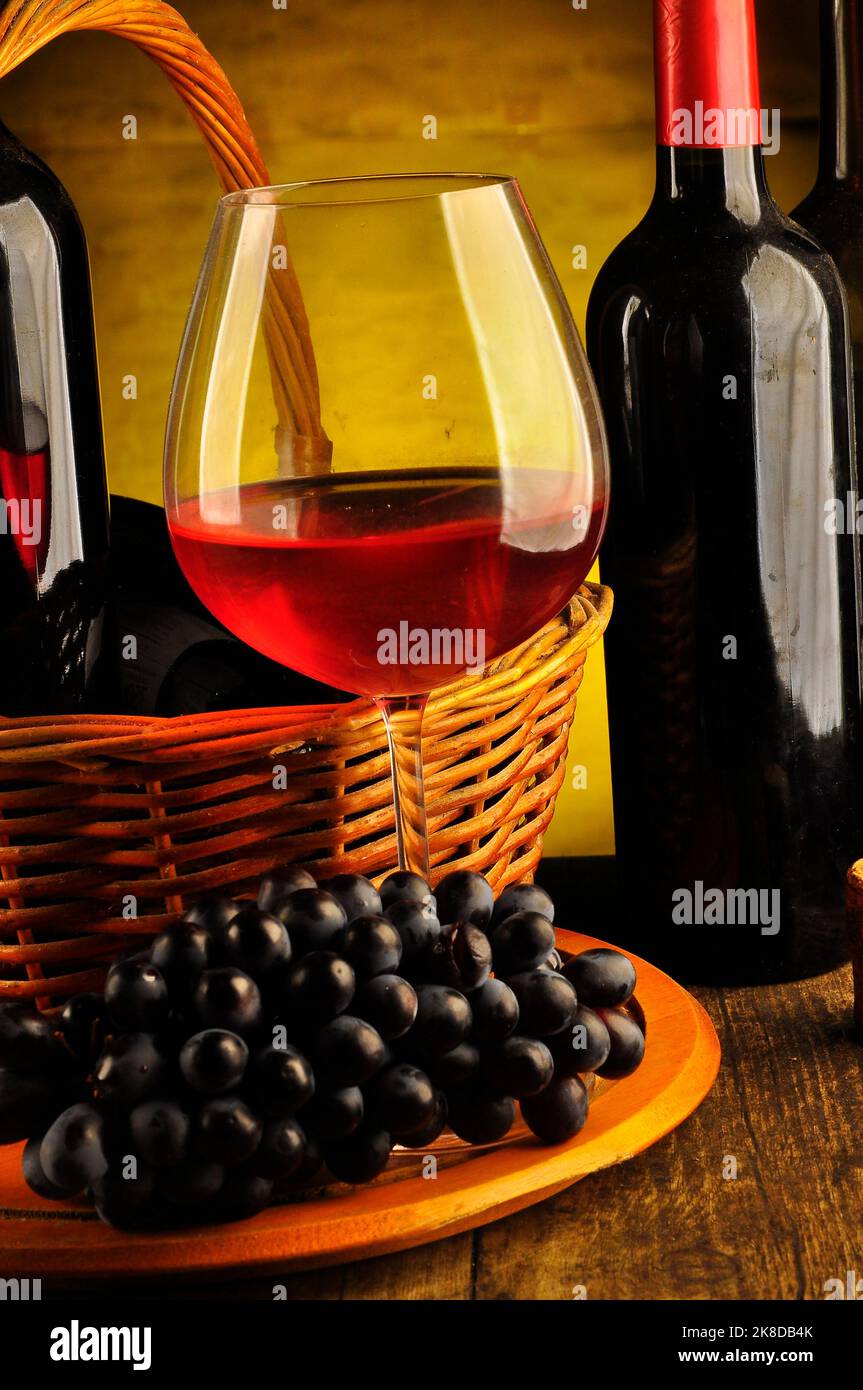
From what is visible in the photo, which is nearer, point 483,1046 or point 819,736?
point 483,1046

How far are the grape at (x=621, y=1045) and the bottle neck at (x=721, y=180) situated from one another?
0.40m

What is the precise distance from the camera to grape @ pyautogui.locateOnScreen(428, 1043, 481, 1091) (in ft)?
1.80

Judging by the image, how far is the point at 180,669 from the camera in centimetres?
81

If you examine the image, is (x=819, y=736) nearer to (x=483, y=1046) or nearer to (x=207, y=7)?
(x=483, y=1046)

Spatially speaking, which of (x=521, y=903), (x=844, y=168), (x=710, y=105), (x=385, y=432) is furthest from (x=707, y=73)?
(x=521, y=903)

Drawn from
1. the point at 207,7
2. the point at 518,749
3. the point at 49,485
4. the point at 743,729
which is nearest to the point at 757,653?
the point at 743,729

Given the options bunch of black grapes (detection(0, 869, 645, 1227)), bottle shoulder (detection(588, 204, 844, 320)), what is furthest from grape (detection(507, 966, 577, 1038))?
bottle shoulder (detection(588, 204, 844, 320))

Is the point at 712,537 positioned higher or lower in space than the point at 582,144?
lower

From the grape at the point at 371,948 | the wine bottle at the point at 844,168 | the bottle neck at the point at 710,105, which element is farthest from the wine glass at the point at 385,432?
the wine bottle at the point at 844,168

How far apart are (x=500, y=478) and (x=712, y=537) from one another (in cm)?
23

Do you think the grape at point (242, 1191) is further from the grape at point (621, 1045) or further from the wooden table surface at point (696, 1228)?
the grape at point (621, 1045)
